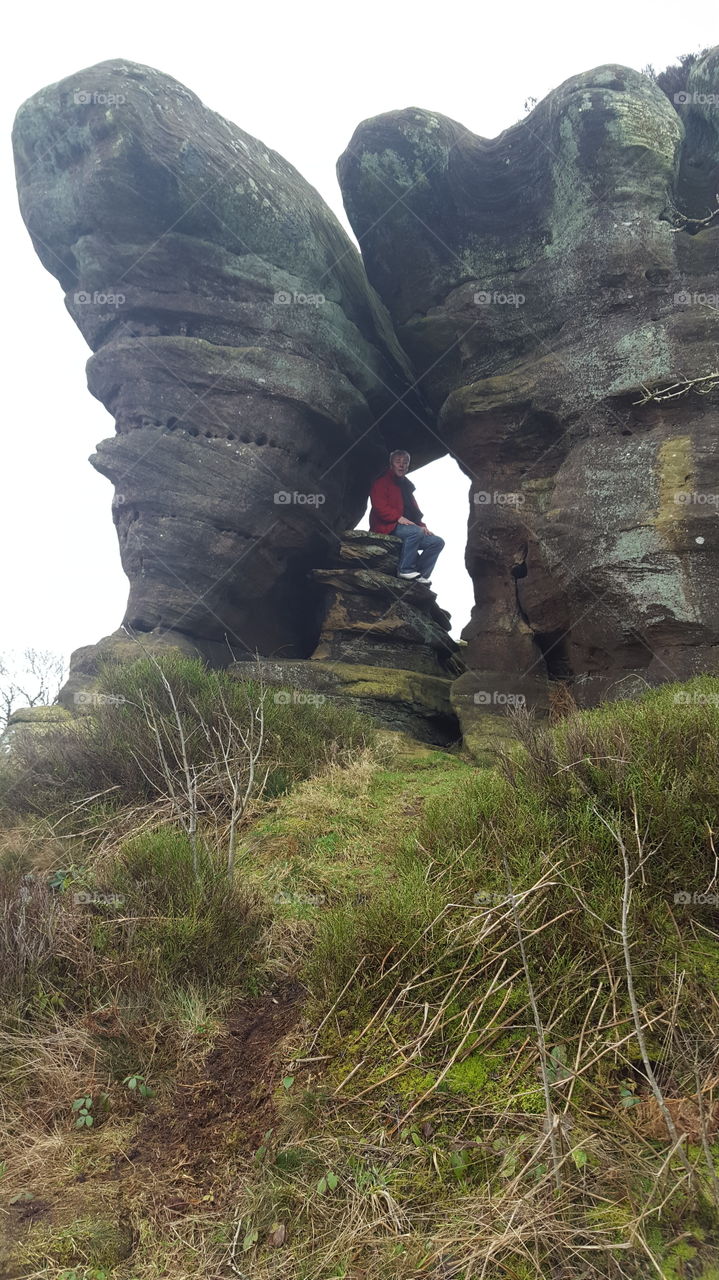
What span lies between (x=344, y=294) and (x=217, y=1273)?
11911 mm

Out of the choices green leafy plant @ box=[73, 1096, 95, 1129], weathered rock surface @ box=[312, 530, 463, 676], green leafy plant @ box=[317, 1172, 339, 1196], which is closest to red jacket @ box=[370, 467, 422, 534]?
weathered rock surface @ box=[312, 530, 463, 676]

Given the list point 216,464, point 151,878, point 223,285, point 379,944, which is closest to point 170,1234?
point 379,944

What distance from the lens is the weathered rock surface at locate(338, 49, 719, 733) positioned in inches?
340

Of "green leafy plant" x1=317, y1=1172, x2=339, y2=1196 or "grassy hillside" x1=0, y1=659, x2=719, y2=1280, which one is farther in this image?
"green leafy plant" x1=317, y1=1172, x2=339, y2=1196

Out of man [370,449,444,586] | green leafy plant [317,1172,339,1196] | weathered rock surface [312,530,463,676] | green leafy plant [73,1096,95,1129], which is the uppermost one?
man [370,449,444,586]

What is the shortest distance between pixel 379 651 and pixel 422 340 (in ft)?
15.0

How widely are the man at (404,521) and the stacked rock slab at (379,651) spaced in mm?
207

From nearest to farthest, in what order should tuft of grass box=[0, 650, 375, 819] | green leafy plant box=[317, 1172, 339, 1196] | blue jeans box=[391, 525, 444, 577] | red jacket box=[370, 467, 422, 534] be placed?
green leafy plant box=[317, 1172, 339, 1196], tuft of grass box=[0, 650, 375, 819], blue jeans box=[391, 525, 444, 577], red jacket box=[370, 467, 422, 534]

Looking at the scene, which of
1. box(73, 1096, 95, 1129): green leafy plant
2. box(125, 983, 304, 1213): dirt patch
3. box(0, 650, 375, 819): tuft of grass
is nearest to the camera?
box(125, 983, 304, 1213): dirt patch

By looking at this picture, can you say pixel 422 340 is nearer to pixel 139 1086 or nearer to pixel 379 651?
pixel 379 651

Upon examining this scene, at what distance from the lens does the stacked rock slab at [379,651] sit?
1017 cm

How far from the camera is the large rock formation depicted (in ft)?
29.8

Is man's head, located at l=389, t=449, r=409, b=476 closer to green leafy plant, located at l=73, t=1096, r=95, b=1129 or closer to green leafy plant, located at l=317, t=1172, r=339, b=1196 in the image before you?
green leafy plant, located at l=73, t=1096, r=95, b=1129

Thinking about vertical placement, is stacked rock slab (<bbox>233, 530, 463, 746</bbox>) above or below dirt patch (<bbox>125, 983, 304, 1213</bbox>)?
above
